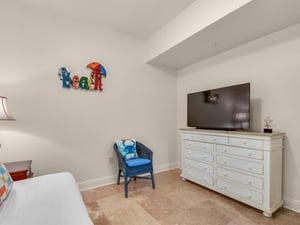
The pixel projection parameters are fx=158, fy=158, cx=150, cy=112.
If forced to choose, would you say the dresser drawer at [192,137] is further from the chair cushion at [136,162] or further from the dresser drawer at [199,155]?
the chair cushion at [136,162]

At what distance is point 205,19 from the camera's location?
6.91 feet

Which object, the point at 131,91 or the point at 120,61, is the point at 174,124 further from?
the point at 120,61

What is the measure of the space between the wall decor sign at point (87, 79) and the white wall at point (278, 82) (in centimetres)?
236

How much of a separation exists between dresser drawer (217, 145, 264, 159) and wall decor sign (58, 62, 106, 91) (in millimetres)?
2333

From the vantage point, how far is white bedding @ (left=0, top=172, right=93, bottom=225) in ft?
3.11

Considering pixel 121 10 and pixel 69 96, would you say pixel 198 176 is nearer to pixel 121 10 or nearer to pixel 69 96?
pixel 69 96

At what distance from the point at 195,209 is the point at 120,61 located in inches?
112

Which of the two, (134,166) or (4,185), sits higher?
(4,185)

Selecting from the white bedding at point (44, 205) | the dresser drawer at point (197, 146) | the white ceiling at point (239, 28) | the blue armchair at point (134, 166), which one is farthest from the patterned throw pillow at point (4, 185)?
the white ceiling at point (239, 28)

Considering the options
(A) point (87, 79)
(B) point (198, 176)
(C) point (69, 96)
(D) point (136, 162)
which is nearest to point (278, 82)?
(B) point (198, 176)

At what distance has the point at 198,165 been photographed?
284 cm

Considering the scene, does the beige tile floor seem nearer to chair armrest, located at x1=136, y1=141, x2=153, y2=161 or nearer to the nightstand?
chair armrest, located at x1=136, y1=141, x2=153, y2=161

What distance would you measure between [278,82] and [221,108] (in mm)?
840

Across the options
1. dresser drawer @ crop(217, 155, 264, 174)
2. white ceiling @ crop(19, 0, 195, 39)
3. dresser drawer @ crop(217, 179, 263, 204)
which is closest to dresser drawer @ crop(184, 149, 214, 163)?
dresser drawer @ crop(217, 155, 264, 174)
